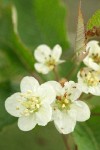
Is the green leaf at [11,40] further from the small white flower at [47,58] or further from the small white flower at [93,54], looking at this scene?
the small white flower at [93,54]

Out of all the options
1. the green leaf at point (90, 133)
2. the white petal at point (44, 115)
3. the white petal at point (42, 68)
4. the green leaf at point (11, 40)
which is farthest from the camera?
the green leaf at point (11, 40)

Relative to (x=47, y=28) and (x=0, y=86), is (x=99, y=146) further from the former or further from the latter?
(x=47, y=28)

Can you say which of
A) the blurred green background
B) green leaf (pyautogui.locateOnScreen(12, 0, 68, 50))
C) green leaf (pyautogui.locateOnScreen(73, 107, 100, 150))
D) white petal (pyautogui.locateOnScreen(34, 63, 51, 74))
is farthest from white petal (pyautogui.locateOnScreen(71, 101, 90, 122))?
green leaf (pyautogui.locateOnScreen(12, 0, 68, 50))

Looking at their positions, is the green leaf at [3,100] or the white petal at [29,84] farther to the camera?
the green leaf at [3,100]

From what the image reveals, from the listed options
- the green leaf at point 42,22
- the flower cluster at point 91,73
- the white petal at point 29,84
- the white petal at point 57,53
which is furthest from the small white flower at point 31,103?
the green leaf at point 42,22

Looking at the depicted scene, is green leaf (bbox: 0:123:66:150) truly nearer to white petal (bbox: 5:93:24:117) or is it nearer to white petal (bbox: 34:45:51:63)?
white petal (bbox: 34:45:51:63)
